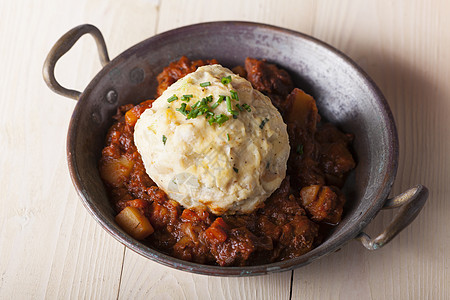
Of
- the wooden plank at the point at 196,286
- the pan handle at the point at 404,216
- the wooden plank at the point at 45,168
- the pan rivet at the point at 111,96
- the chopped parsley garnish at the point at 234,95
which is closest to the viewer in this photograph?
the pan handle at the point at 404,216

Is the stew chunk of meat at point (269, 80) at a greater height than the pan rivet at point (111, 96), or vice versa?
the stew chunk of meat at point (269, 80)

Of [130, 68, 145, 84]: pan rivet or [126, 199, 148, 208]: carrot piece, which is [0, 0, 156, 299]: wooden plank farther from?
[130, 68, 145, 84]: pan rivet

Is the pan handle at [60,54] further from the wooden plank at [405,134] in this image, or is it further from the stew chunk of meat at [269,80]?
the wooden plank at [405,134]

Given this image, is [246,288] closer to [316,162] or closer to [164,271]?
[164,271]

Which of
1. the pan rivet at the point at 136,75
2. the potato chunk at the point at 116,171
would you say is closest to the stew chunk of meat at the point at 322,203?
the potato chunk at the point at 116,171

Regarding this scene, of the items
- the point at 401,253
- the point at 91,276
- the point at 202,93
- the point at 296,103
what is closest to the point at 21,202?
the point at 91,276

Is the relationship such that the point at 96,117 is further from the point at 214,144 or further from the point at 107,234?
the point at 214,144

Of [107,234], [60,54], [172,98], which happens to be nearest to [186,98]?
[172,98]
